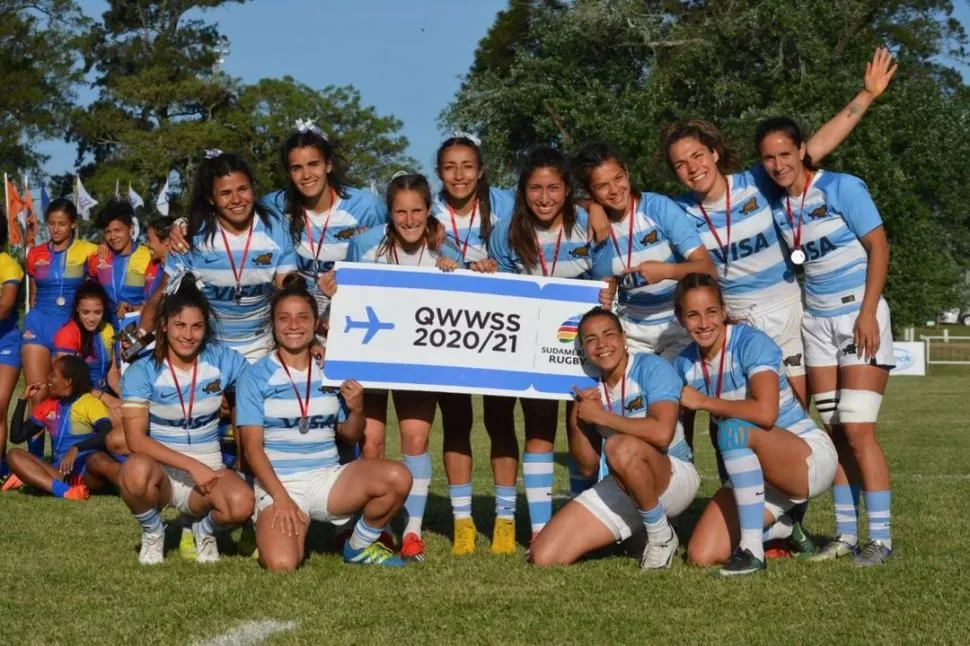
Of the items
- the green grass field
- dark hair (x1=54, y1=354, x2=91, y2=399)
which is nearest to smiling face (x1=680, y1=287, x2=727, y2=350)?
the green grass field

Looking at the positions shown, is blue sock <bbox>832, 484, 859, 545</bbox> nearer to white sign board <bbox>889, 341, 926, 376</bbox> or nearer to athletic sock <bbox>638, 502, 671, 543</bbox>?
athletic sock <bbox>638, 502, 671, 543</bbox>

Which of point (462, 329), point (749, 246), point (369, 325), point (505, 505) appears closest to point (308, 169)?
point (369, 325)

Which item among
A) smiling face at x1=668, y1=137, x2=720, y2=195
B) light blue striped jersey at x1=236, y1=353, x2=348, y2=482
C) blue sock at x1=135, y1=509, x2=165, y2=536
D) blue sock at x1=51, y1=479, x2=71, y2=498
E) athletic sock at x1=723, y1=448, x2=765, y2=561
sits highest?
smiling face at x1=668, y1=137, x2=720, y2=195

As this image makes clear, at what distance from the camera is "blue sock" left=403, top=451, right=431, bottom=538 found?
6562mm

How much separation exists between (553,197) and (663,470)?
1.45m

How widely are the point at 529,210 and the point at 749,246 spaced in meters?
1.13

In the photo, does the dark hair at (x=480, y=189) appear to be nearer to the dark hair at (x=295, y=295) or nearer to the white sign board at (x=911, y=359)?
the dark hair at (x=295, y=295)

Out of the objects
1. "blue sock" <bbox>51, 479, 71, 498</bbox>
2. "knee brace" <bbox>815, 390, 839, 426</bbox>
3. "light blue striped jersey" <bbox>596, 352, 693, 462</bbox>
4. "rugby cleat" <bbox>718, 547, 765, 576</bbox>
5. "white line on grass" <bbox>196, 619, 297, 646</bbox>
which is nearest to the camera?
"white line on grass" <bbox>196, 619, 297, 646</bbox>

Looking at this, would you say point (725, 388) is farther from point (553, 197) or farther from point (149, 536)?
point (149, 536)

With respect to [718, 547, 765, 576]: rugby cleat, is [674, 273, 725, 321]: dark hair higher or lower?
higher

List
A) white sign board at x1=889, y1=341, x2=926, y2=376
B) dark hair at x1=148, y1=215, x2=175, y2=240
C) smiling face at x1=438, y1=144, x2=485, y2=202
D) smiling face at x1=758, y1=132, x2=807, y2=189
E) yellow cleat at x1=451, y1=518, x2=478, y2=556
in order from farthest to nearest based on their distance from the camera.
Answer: white sign board at x1=889, y1=341, x2=926, y2=376
dark hair at x1=148, y1=215, x2=175, y2=240
yellow cleat at x1=451, y1=518, x2=478, y2=556
smiling face at x1=438, y1=144, x2=485, y2=202
smiling face at x1=758, y1=132, x2=807, y2=189

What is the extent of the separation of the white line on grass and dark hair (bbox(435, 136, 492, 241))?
2.55 metres

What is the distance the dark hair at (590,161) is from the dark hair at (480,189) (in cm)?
48

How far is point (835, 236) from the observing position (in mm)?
6156
